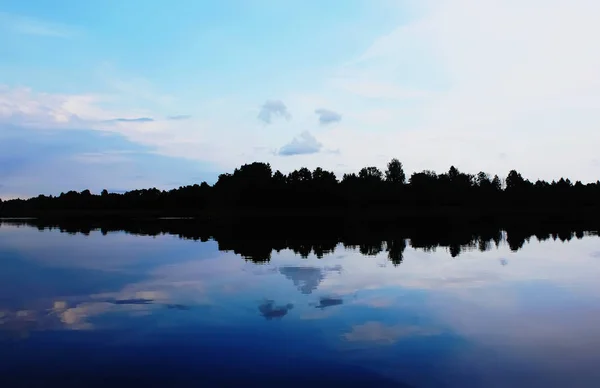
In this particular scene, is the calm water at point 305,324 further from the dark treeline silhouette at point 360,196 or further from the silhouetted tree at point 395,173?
the silhouetted tree at point 395,173

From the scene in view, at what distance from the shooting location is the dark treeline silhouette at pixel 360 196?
13738cm

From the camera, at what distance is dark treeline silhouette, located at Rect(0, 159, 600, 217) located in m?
137

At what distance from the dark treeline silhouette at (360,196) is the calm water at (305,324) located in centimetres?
9753

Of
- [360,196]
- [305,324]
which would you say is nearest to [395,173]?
[360,196]

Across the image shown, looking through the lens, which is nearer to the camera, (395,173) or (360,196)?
(360,196)

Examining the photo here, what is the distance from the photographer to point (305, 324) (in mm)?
14242

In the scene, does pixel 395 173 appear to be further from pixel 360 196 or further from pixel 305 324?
pixel 305 324

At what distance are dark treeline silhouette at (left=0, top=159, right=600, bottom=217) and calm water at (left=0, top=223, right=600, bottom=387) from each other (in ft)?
320

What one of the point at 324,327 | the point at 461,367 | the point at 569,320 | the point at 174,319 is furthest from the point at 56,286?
the point at 569,320

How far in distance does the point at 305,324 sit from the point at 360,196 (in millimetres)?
132893

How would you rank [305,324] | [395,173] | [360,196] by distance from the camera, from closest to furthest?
[305,324], [360,196], [395,173]

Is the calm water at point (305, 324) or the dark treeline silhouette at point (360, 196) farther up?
the dark treeline silhouette at point (360, 196)

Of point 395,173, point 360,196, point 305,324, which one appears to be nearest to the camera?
point 305,324

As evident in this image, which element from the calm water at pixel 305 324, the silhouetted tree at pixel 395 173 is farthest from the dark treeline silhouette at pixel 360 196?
the calm water at pixel 305 324
